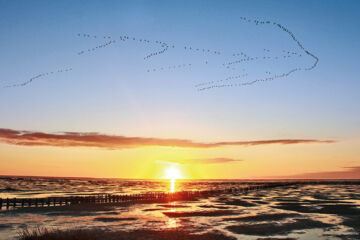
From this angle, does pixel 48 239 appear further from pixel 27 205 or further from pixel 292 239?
pixel 27 205

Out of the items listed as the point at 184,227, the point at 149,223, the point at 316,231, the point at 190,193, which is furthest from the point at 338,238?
the point at 190,193

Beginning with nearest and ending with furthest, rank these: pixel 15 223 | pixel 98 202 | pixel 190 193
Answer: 1. pixel 15 223
2. pixel 98 202
3. pixel 190 193

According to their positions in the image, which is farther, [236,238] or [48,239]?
[236,238]

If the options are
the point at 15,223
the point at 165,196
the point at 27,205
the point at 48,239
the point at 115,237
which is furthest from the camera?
the point at 165,196

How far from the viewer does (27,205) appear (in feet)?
176

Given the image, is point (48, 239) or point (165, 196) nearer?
point (48, 239)

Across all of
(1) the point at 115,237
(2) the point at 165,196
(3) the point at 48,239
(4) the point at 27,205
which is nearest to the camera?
(3) the point at 48,239

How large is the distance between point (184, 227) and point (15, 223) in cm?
1669

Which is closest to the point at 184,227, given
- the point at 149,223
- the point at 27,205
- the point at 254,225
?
the point at 149,223

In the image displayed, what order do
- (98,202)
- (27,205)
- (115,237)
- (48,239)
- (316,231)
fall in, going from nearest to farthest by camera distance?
(48,239) < (115,237) < (316,231) < (27,205) < (98,202)

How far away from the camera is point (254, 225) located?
34.4 m

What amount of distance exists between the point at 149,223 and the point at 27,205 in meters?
27.5

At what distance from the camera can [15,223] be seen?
3422 centimetres

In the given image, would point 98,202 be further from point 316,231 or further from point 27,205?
point 316,231
